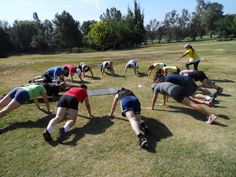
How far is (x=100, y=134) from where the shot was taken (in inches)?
298

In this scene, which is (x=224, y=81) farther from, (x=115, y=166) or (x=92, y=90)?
(x=115, y=166)

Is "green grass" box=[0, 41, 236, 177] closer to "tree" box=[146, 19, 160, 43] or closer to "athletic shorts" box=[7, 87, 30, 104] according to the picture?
"athletic shorts" box=[7, 87, 30, 104]

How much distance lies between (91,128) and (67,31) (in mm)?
64306

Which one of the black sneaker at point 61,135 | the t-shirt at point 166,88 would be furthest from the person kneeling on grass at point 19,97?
the t-shirt at point 166,88

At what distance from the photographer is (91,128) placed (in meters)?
8.02

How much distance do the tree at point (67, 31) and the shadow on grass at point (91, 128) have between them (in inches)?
2437

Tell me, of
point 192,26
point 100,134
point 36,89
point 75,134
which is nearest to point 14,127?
point 36,89

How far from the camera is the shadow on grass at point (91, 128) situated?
24.2 feet

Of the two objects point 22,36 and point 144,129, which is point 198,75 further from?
point 22,36

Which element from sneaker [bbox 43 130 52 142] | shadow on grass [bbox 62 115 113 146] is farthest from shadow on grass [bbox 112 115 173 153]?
sneaker [bbox 43 130 52 142]

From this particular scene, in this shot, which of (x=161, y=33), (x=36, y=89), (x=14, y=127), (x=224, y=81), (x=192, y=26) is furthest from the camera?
(x=161, y=33)

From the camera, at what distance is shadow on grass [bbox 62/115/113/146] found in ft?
24.2

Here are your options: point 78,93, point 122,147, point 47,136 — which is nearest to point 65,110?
point 78,93

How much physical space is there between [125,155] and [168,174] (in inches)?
47.2
